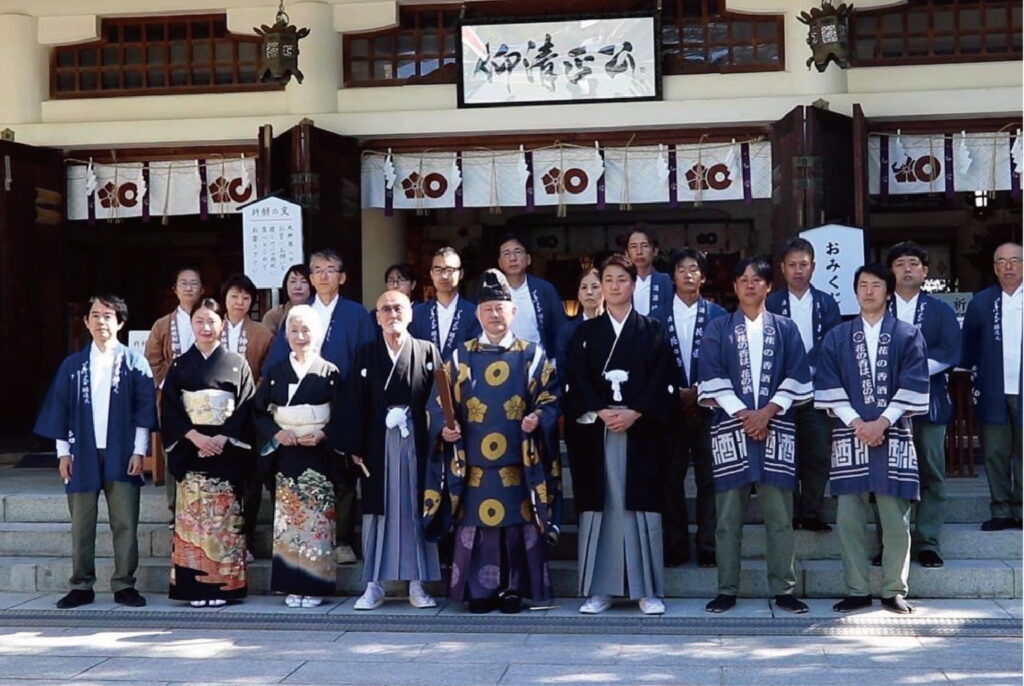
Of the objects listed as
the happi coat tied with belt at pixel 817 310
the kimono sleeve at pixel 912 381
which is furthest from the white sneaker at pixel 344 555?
the kimono sleeve at pixel 912 381

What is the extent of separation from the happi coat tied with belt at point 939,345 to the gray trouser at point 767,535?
3.82 ft

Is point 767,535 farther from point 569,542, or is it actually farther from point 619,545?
point 569,542

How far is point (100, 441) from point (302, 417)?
125 cm

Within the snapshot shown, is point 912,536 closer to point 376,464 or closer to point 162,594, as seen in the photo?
point 376,464

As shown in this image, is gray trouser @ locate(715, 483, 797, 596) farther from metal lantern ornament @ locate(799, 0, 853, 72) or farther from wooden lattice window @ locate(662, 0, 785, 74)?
wooden lattice window @ locate(662, 0, 785, 74)

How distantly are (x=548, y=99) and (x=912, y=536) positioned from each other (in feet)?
15.2

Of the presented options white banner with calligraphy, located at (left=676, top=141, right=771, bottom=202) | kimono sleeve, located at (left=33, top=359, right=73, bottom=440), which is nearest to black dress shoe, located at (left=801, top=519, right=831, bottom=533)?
white banner with calligraphy, located at (left=676, top=141, right=771, bottom=202)

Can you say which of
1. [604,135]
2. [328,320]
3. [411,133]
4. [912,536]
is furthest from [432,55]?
[912,536]

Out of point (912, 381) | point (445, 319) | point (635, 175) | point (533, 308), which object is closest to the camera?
point (912, 381)

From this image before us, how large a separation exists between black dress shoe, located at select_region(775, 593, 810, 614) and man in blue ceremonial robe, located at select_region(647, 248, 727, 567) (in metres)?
0.57

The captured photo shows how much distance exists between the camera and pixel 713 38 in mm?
9203

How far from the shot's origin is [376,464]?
638cm

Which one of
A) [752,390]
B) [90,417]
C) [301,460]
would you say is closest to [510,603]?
[301,460]

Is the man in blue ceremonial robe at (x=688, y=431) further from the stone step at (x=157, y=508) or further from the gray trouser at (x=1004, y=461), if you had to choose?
the gray trouser at (x=1004, y=461)
